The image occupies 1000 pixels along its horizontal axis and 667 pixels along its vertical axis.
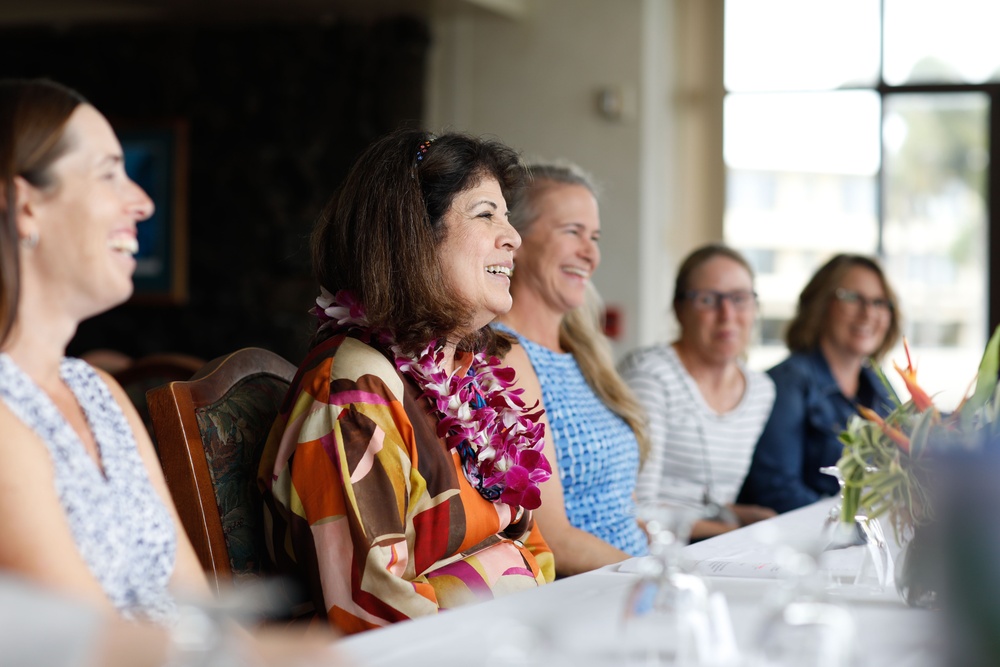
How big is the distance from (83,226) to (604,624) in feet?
2.26

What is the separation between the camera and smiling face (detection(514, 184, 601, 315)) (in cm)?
250

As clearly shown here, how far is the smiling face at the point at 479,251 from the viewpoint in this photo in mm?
1818

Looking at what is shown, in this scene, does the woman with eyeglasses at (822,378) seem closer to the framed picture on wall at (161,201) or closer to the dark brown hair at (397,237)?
the dark brown hair at (397,237)

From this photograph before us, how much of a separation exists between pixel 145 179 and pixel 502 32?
1804 millimetres

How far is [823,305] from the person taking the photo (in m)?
3.62

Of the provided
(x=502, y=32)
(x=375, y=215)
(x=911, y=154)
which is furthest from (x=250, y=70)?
(x=375, y=215)

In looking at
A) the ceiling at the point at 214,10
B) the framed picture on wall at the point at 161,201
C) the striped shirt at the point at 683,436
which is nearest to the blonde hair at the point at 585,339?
the striped shirt at the point at 683,436

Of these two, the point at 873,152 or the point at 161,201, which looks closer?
the point at 873,152

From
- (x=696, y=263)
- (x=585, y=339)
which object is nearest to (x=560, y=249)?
(x=585, y=339)

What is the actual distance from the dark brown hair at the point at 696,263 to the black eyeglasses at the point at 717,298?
0.04 metres

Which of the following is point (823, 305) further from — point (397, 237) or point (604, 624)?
point (604, 624)

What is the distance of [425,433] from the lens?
166cm

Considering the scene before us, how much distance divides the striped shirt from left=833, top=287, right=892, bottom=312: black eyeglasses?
0.74m

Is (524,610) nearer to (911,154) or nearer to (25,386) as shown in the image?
(25,386)
